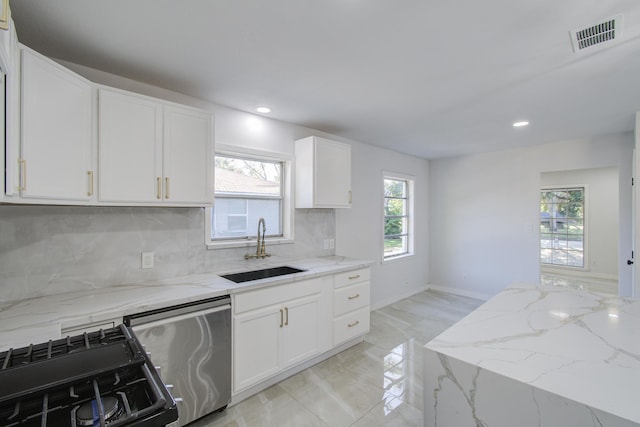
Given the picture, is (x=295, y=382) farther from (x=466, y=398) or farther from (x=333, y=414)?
(x=466, y=398)

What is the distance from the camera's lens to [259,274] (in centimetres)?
278

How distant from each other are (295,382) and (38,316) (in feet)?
6.08

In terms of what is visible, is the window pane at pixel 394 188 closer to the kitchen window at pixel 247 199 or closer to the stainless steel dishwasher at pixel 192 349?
the kitchen window at pixel 247 199

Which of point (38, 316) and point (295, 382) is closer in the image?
point (38, 316)

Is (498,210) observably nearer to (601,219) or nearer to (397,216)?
(397,216)

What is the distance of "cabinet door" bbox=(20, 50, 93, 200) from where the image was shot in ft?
4.74

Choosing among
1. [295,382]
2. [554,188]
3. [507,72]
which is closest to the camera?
[507,72]

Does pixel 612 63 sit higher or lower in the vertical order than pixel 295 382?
higher

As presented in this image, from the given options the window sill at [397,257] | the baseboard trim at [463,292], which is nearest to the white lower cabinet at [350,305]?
the window sill at [397,257]

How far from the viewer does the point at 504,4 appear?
4.52 ft

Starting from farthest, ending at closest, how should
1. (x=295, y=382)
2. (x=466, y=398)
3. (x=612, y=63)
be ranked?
(x=295, y=382), (x=612, y=63), (x=466, y=398)

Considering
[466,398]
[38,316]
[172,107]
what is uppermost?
[172,107]

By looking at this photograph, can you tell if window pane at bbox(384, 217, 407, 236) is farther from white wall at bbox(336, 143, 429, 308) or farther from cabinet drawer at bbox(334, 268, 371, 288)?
cabinet drawer at bbox(334, 268, 371, 288)

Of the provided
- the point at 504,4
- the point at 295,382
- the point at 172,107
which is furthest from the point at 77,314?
the point at 504,4
